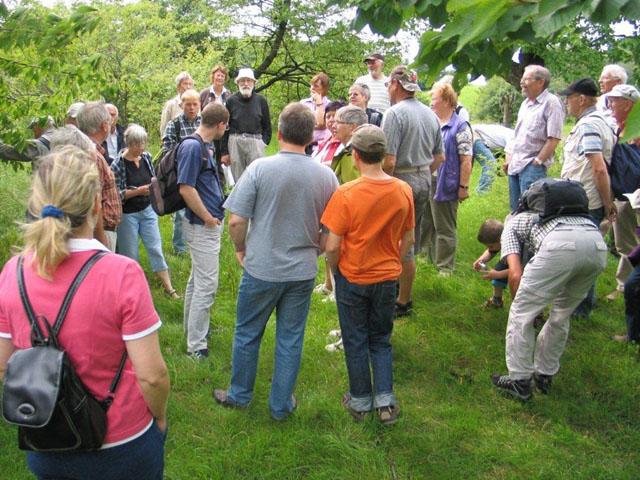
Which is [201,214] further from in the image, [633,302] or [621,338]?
[621,338]

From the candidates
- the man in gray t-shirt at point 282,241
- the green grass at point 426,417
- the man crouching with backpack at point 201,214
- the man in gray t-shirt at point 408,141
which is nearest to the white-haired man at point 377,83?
the man in gray t-shirt at point 408,141

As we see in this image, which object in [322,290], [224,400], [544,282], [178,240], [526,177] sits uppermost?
[526,177]

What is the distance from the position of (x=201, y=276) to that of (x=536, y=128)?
145 inches

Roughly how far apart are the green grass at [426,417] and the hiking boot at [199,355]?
0.06 meters

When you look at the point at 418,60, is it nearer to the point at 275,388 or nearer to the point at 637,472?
the point at 275,388

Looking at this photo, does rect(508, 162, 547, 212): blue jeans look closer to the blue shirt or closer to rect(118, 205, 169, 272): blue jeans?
the blue shirt

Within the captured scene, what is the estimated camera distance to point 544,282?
3996 millimetres

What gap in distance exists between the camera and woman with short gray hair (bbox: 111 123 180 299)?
5488mm

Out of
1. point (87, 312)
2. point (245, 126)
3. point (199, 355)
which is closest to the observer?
point (87, 312)

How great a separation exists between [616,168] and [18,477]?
18.1 feet

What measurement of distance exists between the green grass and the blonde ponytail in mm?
1916

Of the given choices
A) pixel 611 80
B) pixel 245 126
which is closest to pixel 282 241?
pixel 611 80

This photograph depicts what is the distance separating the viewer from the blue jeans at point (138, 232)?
5762 millimetres

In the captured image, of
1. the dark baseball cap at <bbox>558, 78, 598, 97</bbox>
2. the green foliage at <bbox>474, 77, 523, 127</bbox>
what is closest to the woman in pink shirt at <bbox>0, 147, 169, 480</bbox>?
the dark baseball cap at <bbox>558, 78, 598, 97</bbox>
